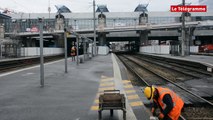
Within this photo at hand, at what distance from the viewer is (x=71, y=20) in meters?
97.8

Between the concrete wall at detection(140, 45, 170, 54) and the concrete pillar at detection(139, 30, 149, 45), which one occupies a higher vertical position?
the concrete pillar at detection(139, 30, 149, 45)

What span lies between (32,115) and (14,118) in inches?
19.7

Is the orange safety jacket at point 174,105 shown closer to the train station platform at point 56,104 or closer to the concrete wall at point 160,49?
the train station platform at point 56,104

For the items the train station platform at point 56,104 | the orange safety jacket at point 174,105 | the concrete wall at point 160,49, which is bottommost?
the train station platform at point 56,104

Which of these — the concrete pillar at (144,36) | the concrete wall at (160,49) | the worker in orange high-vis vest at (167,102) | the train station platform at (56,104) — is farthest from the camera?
the concrete pillar at (144,36)

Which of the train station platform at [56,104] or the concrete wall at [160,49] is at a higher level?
the concrete wall at [160,49]

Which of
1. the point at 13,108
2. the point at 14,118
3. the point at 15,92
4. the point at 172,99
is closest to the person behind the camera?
the point at 172,99

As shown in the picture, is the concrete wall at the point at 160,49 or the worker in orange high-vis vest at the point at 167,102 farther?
the concrete wall at the point at 160,49

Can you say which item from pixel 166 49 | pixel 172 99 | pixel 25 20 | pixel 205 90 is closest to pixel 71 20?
pixel 25 20

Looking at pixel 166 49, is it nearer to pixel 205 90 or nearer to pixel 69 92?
pixel 205 90

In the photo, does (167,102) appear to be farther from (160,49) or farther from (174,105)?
(160,49)

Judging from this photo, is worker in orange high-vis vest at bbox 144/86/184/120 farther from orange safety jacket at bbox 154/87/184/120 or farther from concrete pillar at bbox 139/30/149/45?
concrete pillar at bbox 139/30/149/45

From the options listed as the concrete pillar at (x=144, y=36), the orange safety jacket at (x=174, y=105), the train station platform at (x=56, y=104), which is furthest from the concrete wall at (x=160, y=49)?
the orange safety jacket at (x=174, y=105)

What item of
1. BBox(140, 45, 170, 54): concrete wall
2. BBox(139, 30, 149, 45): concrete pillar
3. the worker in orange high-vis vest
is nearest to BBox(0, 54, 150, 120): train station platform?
the worker in orange high-vis vest
